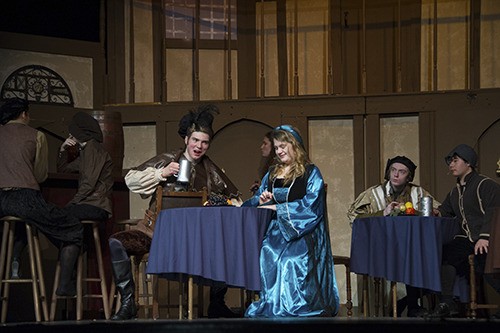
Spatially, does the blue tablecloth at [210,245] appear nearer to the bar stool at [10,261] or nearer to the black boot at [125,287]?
the black boot at [125,287]

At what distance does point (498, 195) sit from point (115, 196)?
2.77 metres

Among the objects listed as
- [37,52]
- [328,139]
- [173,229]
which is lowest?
[173,229]

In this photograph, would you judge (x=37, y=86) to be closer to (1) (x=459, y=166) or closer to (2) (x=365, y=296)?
(2) (x=365, y=296)

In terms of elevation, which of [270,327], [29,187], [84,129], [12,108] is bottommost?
[270,327]

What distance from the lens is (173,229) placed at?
589 centimetres

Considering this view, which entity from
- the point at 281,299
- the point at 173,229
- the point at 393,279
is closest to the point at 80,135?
the point at 173,229

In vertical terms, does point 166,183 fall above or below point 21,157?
below

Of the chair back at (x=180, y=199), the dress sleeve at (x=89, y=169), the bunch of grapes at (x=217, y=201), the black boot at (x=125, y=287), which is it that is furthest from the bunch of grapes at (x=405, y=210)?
the dress sleeve at (x=89, y=169)

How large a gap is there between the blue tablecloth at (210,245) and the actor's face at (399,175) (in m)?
1.85

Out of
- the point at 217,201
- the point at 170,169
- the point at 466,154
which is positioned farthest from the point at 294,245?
the point at 466,154

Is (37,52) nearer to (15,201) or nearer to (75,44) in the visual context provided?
(75,44)

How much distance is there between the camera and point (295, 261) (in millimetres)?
6242

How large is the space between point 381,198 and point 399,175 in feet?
0.80

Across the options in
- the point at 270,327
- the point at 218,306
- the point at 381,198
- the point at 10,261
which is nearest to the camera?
the point at 270,327
